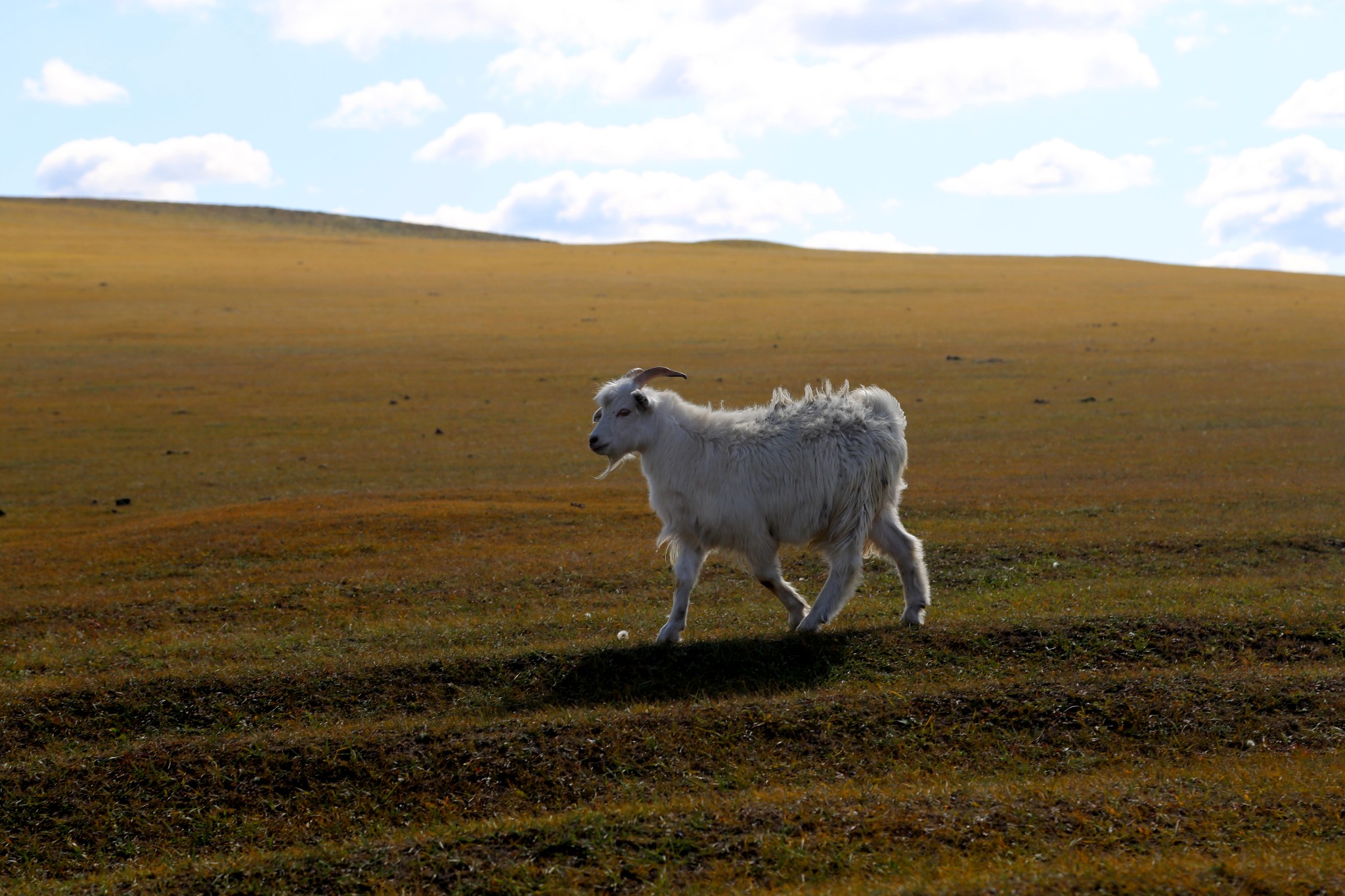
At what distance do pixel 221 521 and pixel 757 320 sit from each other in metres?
39.7

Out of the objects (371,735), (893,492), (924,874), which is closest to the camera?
(924,874)

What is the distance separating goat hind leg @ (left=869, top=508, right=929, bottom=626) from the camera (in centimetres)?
1134

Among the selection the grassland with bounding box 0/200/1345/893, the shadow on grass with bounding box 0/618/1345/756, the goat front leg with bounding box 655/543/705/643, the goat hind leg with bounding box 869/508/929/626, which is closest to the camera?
the grassland with bounding box 0/200/1345/893

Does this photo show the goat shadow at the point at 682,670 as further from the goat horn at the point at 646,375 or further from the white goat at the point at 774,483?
the goat horn at the point at 646,375

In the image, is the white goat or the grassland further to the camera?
the white goat

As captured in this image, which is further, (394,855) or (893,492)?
(893,492)

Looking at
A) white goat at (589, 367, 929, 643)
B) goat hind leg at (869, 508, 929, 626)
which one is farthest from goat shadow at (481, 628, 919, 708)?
goat hind leg at (869, 508, 929, 626)

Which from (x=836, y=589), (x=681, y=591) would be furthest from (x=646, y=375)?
(x=836, y=589)

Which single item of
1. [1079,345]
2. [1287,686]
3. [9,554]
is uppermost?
[1079,345]

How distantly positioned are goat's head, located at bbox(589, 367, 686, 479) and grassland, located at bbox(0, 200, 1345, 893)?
6.09 feet

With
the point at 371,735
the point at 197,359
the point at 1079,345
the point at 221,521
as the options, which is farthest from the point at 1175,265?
the point at 371,735

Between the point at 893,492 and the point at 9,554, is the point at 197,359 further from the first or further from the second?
the point at 893,492

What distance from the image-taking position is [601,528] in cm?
1903

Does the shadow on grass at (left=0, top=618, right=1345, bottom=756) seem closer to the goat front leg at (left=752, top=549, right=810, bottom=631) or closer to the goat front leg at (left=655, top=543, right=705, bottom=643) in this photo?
the goat front leg at (left=655, top=543, right=705, bottom=643)
